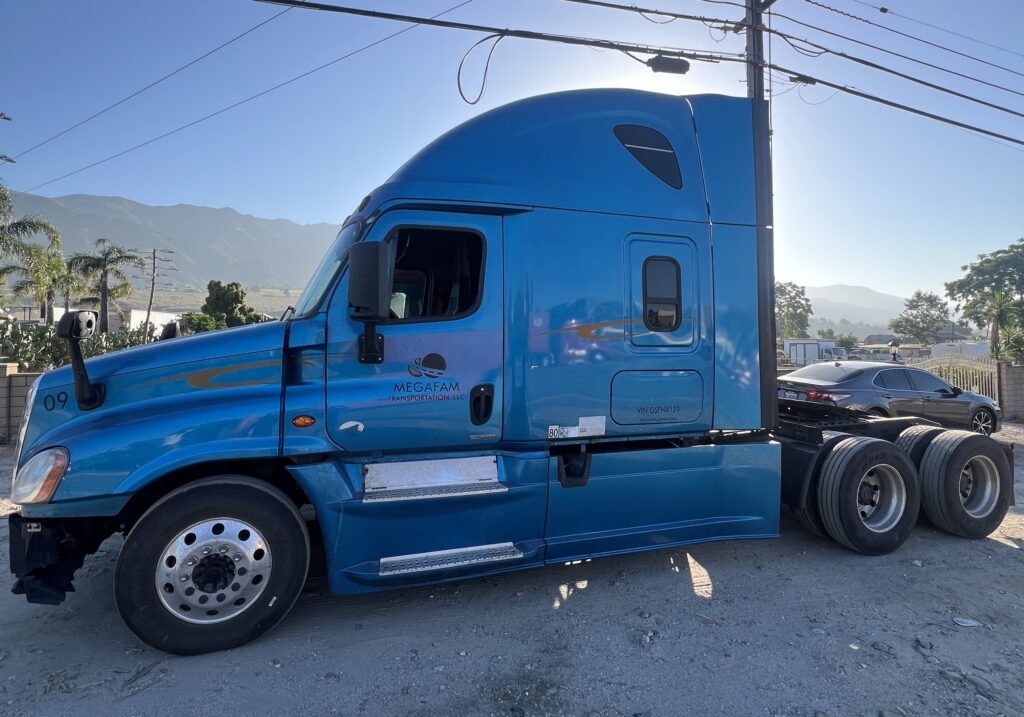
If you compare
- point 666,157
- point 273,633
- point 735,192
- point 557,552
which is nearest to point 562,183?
point 666,157

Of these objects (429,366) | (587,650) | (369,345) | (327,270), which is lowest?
(587,650)

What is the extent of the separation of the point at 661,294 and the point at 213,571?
133 inches

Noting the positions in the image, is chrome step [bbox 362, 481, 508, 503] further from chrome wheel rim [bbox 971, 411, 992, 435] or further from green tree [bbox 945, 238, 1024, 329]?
green tree [bbox 945, 238, 1024, 329]

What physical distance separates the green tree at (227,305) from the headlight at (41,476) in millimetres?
26985

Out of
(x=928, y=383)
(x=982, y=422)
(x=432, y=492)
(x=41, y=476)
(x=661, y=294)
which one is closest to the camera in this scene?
(x=41, y=476)

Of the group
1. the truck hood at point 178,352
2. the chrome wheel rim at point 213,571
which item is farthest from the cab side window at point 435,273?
the chrome wheel rim at point 213,571

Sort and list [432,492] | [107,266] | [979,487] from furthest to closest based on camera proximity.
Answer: [107,266], [979,487], [432,492]

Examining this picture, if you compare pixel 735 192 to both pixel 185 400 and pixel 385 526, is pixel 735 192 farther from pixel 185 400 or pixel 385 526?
pixel 185 400

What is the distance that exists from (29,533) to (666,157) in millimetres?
4720

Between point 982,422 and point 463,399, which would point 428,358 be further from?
point 982,422

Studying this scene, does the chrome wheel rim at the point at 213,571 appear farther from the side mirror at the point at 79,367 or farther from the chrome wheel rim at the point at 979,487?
the chrome wheel rim at the point at 979,487

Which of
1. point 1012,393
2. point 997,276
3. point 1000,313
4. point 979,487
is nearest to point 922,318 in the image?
point 997,276

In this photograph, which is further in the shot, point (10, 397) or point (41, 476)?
point (10, 397)

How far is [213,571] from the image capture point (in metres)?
3.27
